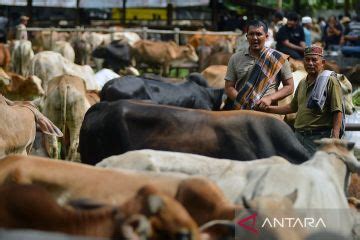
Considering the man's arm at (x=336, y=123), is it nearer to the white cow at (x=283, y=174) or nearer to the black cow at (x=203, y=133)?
the black cow at (x=203, y=133)

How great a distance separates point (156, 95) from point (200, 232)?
300 inches

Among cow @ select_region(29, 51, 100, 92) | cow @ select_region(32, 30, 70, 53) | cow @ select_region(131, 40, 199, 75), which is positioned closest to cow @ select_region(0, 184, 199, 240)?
cow @ select_region(29, 51, 100, 92)

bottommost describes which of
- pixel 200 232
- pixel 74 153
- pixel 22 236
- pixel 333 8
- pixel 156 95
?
pixel 333 8

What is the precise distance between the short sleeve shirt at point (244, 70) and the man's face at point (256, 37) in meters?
0.14

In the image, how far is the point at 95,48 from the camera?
3344 centimetres

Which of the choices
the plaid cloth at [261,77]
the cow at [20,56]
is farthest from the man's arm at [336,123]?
the cow at [20,56]

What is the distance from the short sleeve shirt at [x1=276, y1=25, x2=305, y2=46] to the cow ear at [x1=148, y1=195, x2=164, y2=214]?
12994 millimetres

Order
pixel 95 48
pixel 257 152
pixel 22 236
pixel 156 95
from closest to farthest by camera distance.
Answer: pixel 22 236
pixel 257 152
pixel 156 95
pixel 95 48

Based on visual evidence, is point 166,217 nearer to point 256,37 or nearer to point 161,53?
point 256,37

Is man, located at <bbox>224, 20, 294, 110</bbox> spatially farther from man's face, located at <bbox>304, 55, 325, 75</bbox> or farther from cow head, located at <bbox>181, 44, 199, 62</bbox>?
cow head, located at <bbox>181, 44, 199, 62</bbox>

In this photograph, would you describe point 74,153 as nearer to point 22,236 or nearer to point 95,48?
point 22,236

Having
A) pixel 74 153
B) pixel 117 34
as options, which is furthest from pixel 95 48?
pixel 74 153

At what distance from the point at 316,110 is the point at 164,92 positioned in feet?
14.3

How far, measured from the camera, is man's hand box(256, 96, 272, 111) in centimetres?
1044
